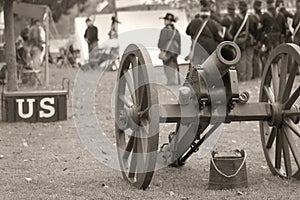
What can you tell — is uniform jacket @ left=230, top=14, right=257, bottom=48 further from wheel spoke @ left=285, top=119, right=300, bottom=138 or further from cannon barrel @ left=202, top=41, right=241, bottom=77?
cannon barrel @ left=202, top=41, right=241, bottom=77

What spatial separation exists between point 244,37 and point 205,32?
1.85 metres

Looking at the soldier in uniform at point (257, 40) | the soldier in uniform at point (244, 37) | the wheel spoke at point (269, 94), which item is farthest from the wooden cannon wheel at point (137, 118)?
the soldier in uniform at point (257, 40)

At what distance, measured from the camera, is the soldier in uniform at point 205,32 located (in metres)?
17.7

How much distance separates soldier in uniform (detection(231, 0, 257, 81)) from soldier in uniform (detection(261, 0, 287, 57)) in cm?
32

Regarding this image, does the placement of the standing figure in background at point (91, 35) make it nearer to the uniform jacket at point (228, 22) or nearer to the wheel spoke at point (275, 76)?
the uniform jacket at point (228, 22)

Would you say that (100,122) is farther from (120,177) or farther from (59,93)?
(120,177)

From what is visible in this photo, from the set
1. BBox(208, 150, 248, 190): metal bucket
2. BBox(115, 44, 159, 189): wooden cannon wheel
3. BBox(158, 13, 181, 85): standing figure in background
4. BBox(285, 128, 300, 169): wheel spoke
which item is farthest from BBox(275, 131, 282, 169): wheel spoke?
BBox(158, 13, 181, 85): standing figure in background

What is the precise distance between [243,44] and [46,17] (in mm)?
5277

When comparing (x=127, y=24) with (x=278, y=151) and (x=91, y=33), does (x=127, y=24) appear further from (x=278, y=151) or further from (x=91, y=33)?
(x=278, y=151)

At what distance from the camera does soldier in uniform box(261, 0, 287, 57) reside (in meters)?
19.6

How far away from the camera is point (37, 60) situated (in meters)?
23.0

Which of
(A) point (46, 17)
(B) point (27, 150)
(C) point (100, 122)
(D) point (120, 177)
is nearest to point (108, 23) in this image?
(A) point (46, 17)

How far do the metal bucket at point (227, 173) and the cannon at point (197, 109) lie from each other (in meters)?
0.38

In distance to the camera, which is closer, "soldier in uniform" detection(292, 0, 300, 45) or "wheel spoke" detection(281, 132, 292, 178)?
"wheel spoke" detection(281, 132, 292, 178)
